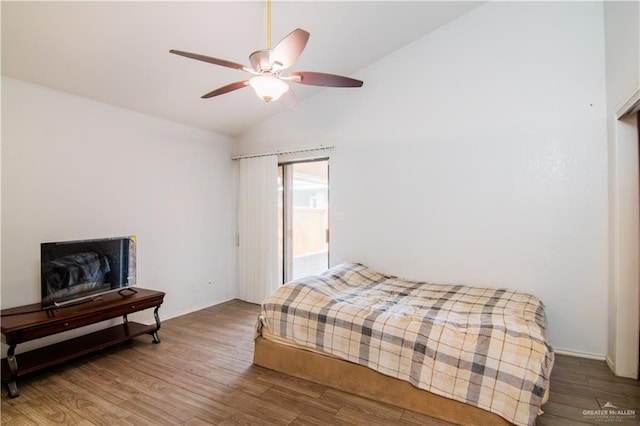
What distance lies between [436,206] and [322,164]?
1.68m

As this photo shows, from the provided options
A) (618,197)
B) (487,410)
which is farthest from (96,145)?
(618,197)

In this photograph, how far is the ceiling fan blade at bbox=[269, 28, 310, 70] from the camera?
5.58 ft

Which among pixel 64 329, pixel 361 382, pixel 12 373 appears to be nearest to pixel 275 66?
pixel 361 382

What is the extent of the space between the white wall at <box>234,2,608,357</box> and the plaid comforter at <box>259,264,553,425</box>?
21.0 inches

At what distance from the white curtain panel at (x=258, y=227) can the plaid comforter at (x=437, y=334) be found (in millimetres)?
1553

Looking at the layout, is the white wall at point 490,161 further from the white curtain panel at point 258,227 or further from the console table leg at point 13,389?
the console table leg at point 13,389

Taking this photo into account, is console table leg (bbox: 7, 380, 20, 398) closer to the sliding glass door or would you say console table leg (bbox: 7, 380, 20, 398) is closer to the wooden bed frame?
the wooden bed frame

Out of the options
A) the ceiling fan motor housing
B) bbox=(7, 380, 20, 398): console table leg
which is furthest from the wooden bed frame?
the ceiling fan motor housing

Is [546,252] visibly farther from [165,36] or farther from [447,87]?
[165,36]

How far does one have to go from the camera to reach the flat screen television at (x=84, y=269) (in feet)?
8.43

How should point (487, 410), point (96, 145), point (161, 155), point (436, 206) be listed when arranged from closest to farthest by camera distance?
1. point (487, 410)
2. point (96, 145)
3. point (436, 206)
4. point (161, 155)

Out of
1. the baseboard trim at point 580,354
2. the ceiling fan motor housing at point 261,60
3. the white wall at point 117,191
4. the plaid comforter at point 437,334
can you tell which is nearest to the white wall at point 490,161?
the baseboard trim at point 580,354

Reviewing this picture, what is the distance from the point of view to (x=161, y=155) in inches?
151

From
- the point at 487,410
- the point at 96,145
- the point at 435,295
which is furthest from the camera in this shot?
the point at 96,145
